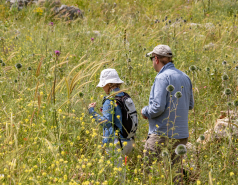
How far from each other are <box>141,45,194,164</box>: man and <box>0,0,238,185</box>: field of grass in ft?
0.58

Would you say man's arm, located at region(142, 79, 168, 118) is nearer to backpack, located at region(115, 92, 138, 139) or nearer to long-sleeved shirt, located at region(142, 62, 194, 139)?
long-sleeved shirt, located at region(142, 62, 194, 139)

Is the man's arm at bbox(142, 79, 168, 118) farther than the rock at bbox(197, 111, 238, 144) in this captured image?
No

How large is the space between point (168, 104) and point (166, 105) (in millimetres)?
30

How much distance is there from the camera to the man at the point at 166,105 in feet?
10.6

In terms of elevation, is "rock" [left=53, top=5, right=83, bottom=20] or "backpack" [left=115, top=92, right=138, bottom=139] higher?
"rock" [left=53, top=5, right=83, bottom=20]

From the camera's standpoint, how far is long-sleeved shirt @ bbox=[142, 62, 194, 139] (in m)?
3.22

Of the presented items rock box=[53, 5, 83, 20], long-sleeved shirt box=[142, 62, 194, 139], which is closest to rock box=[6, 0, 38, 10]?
rock box=[53, 5, 83, 20]

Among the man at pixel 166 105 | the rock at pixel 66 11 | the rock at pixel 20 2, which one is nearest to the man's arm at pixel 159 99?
the man at pixel 166 105

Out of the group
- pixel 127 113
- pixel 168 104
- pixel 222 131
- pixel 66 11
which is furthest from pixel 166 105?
pixel 66 11

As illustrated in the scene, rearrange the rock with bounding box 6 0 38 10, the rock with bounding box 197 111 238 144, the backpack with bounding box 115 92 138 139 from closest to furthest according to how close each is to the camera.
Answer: the backpack with bounding box 115 92 138 139 < the rock with bounding box 197 111 238 144 < the rock with bounding box 6 0 38 10

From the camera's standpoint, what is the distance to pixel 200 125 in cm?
477

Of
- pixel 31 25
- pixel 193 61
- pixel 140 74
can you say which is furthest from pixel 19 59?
pixel 193 61

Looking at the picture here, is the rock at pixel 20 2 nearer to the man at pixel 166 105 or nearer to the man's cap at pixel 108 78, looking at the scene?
the man's cap at pixel 108 78

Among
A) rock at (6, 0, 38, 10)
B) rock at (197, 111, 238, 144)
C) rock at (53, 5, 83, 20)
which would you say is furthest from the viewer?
rock at (6, 0, 38, 10)
